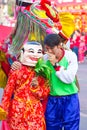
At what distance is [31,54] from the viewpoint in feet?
16.0

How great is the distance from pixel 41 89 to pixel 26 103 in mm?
178

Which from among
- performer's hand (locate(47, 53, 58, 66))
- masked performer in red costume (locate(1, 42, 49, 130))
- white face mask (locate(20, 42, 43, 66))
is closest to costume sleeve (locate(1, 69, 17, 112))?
masked performer in red costume (locate(1, 42, 49, 130))

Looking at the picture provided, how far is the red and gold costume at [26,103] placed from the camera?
4762mm

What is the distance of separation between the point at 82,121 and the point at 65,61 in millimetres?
3260

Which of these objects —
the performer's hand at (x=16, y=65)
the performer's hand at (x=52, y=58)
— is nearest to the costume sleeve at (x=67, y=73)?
the performer's hand at (x=52, y=58)

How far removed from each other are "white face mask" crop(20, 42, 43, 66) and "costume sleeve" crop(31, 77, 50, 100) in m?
0.18

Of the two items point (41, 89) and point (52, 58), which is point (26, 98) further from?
point (52, 58)

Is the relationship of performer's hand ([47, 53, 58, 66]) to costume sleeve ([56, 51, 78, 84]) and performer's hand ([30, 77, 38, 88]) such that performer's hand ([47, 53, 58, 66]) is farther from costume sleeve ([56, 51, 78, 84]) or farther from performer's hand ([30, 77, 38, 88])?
performer's hand ([30, 77, 38, 88])

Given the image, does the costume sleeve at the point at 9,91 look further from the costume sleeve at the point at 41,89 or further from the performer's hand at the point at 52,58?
the performer's hand at the point at 52,58

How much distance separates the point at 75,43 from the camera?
2023 centimetres

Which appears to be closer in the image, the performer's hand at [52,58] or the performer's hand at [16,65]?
the performer's hand at [52,58]

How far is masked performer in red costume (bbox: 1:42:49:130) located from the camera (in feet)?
15.6

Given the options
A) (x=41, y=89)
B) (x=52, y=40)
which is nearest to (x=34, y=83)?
(x=41, y=89)

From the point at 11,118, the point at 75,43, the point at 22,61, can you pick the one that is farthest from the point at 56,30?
the point at 75,43
